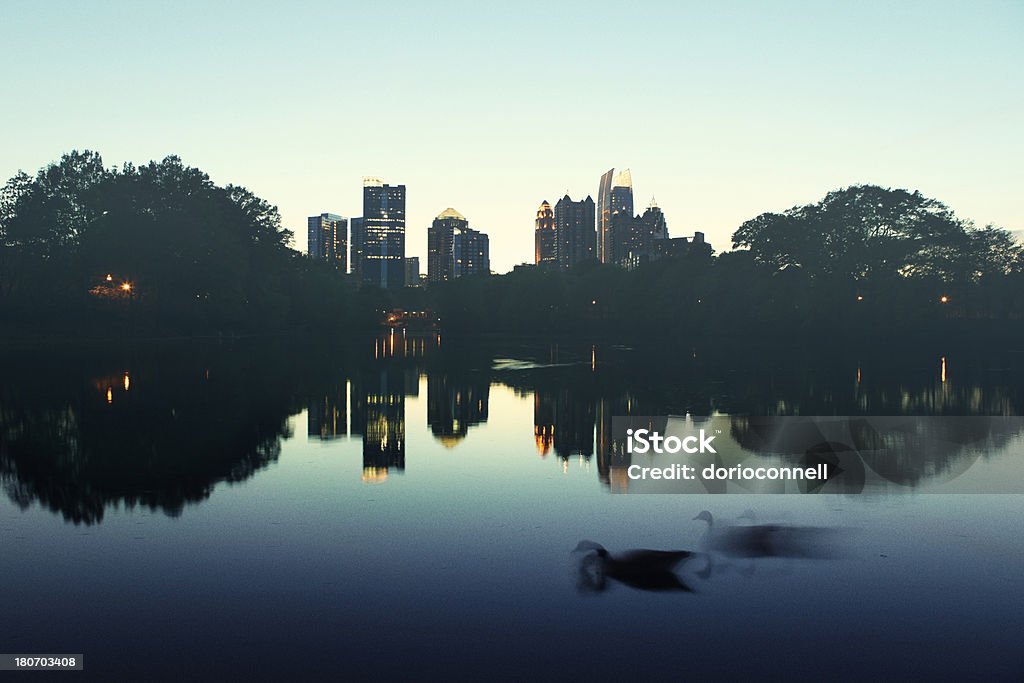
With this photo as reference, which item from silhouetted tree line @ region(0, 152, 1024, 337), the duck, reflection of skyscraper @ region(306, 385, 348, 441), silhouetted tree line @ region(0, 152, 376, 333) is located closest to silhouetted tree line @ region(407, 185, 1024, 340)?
silhouetted tree line @ region(0, 152, 1024, 337)

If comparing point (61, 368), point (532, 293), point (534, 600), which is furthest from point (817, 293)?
point (534, 600)

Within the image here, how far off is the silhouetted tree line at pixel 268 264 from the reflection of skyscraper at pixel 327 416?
60916 mm

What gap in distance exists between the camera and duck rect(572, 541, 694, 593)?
944 cm

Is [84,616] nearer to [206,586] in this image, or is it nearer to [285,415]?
[206,586]

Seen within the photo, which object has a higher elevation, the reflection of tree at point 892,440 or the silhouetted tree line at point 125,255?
the silhouetted tree line at point 125,255

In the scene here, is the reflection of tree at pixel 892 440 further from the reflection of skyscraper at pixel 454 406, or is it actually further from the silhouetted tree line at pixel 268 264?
the silhouetted tree line at pixel 268 264

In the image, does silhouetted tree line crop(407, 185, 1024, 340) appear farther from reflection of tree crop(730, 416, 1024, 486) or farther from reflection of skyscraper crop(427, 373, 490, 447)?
reflection of tree crop(730, 416, 1024, 486)

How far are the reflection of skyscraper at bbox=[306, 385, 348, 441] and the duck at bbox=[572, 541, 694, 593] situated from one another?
36.8ft

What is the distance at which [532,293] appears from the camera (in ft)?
500

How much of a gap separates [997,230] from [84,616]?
11737 centimetres

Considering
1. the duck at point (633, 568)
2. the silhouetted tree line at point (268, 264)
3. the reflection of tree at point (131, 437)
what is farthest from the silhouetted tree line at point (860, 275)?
the duck at point (633, 568)

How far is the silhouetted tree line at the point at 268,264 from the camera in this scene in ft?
277

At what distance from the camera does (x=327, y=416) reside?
24.7 m

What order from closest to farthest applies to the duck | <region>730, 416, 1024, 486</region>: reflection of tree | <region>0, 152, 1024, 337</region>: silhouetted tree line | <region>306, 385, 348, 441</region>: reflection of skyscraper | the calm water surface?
1. the calm water surface
2. the duck
3. <region>730, 416, 1024, 486</region>: reflection of tree
4. <region>306, 385, 348, 441</region>: reflection of skyscraper
5. <region>0, 152, 1024, 337</region>: silhouetted tree line
